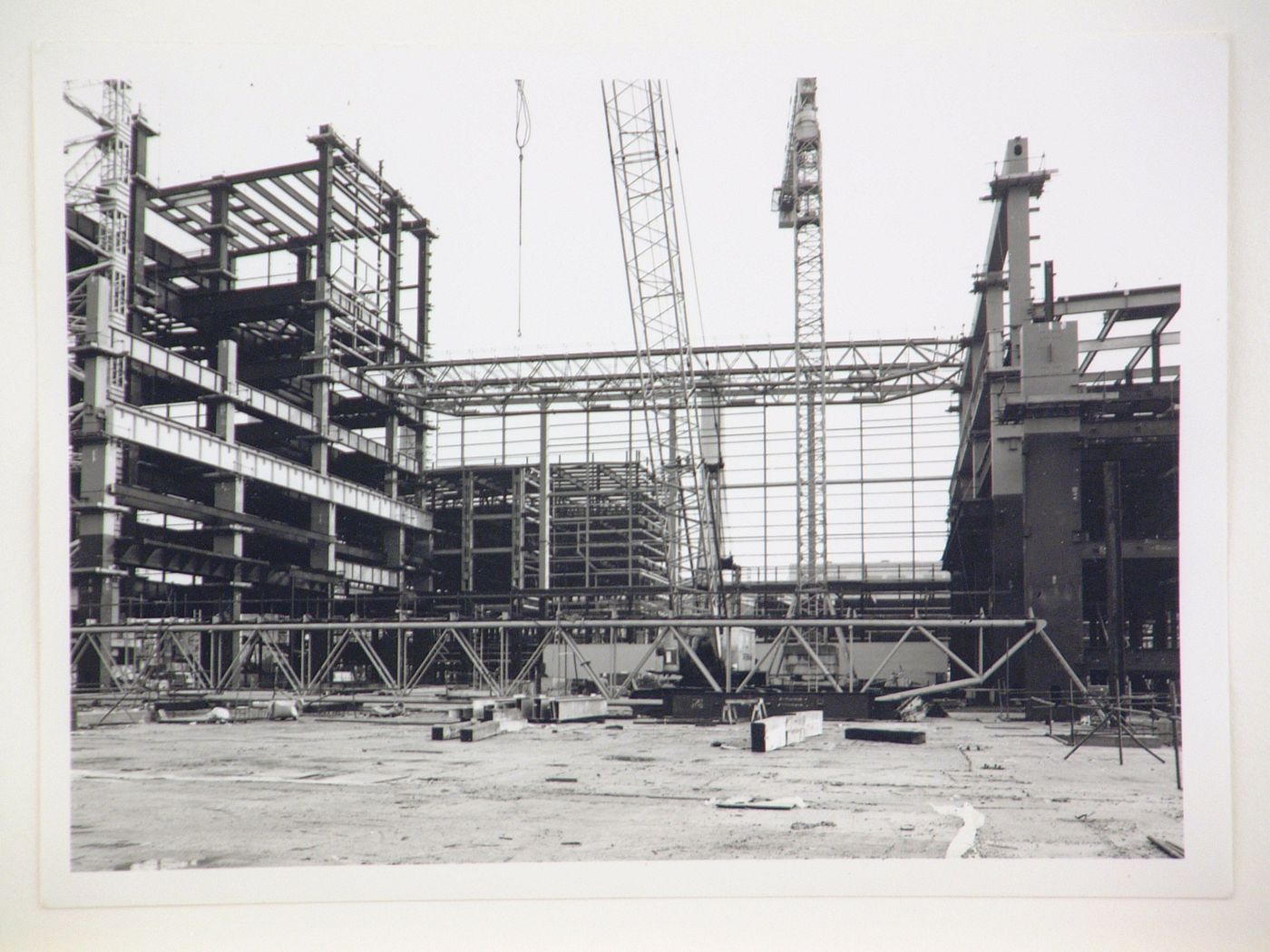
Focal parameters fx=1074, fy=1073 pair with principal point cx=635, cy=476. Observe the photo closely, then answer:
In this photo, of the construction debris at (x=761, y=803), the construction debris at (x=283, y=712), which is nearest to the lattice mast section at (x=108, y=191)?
the construction debris at (x=283, y=712)

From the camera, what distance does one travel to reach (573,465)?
42094 mm

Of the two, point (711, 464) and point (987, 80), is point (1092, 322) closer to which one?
point (987, 80)

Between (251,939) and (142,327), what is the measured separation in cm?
2115

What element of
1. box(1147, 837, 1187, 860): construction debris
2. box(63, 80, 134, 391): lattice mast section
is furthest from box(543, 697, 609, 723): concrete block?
box(1147, 837, 1187, 860): construction debris

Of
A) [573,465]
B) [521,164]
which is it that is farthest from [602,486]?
[521,164]

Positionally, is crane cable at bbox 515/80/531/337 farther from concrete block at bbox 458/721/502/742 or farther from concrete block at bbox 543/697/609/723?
concrete block at bbox 543/697/609/723

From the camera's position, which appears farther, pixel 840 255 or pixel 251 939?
pixel 840 255

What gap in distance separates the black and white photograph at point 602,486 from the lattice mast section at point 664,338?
21 cm

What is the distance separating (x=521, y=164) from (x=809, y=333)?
22992mm

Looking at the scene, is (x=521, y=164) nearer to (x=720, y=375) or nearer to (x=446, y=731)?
(x=446, y=731)

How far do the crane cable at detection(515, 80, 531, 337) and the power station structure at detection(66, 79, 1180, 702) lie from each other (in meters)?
3.27

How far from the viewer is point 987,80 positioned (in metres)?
12.9

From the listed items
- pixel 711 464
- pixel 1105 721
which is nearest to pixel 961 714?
pixel 1105 721

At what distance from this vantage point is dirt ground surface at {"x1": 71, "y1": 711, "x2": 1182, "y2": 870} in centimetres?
→ 1191
